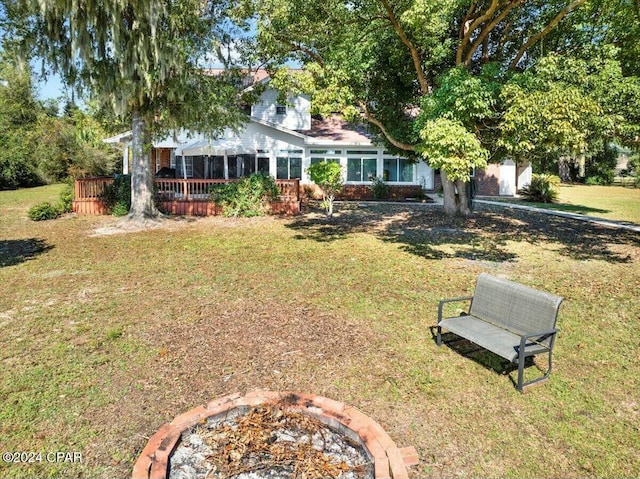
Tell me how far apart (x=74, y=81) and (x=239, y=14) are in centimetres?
599

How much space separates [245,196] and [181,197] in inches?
114

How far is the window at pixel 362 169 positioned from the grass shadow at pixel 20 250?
15656 millimetres

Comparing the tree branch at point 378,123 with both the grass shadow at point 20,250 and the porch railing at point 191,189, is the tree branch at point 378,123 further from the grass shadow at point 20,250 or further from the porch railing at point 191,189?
the grass shadow at point 20,250

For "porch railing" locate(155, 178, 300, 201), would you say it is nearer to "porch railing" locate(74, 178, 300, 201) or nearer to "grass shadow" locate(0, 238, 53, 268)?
"porch railing" locate(74, 178, 300, 201)

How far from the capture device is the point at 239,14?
50.7 feet

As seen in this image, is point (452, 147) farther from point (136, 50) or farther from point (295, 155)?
point (295, 155)

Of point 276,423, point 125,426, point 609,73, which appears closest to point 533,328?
point 276,423

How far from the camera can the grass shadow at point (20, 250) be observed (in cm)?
988

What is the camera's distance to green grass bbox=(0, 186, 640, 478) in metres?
3.60

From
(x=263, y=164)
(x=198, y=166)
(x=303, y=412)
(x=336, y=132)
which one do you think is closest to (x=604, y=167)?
(x=336, y=132)

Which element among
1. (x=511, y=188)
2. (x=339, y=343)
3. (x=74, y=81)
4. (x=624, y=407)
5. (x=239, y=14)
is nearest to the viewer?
(x=624, y=407)

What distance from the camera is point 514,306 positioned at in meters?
4.93

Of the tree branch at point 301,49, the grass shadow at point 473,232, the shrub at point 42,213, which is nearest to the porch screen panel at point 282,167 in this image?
the grass shadow at point 473,232

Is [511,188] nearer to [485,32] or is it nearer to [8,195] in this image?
[485,32]
